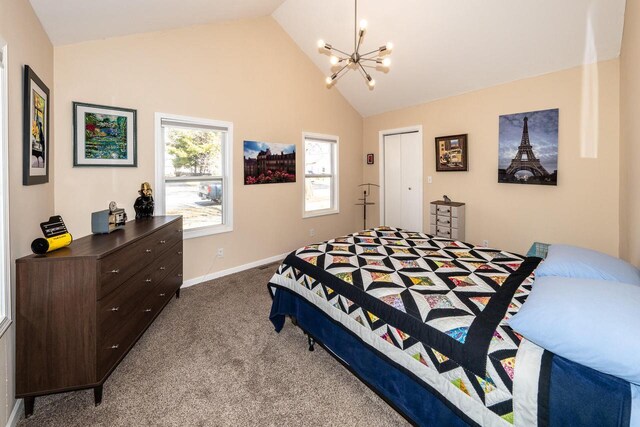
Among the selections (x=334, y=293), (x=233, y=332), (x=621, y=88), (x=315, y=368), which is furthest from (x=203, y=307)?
(x=621, y=88)

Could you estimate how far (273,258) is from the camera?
4.62 m

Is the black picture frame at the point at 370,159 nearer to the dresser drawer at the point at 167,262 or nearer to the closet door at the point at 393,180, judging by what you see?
the closet door at the point at 393,180

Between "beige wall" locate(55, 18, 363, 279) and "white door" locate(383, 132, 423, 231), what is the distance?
660mm

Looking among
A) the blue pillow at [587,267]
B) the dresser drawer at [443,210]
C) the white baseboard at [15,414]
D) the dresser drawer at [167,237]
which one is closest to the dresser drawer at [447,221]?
the dresser drawer at [443,210]

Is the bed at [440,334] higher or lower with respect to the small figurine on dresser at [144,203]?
lower

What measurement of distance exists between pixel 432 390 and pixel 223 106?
3.72 meters

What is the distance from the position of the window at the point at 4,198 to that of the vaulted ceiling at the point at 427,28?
0.88 m

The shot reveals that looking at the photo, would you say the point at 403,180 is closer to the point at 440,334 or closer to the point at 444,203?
the point at 444,203

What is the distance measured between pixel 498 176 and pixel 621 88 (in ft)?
4.76

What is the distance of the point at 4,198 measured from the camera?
159 cm

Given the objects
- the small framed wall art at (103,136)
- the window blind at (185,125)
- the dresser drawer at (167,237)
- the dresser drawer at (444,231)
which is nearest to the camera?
the dresser drawer at (167,237)

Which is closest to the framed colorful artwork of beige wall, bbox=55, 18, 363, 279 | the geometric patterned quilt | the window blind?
beige wall, bbox=55, 18, 363, 279

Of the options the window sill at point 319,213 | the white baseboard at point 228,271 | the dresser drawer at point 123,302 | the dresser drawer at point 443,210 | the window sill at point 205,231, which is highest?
the dresser drawer at point 443,210

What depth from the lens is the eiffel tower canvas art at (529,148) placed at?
3.57 meters
